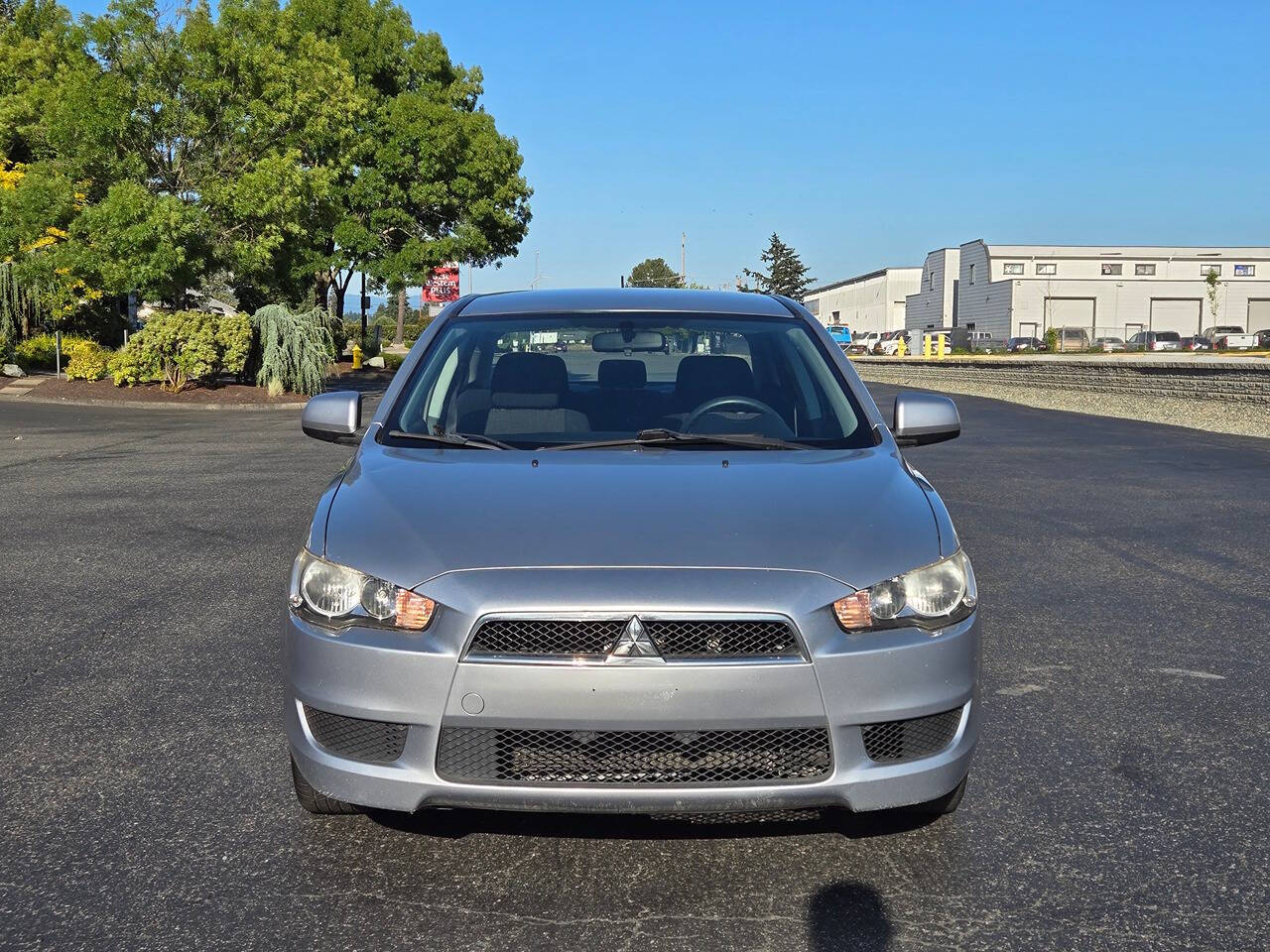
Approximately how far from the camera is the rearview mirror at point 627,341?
4840mm

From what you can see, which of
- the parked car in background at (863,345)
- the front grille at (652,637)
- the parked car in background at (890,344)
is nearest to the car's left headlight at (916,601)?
the front grille at (652,637)

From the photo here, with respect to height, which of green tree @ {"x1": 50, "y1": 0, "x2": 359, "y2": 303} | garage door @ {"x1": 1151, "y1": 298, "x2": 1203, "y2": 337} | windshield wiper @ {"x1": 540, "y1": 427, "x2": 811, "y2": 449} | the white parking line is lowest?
the white parking line

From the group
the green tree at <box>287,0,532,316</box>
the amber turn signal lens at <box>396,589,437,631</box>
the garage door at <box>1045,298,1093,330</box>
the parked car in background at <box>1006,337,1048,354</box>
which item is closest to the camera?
Answer: the amber turn signal lens at <box>396,589,437,631</box>

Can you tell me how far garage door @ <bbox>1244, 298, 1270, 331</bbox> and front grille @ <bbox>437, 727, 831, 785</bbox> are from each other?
93.0 m

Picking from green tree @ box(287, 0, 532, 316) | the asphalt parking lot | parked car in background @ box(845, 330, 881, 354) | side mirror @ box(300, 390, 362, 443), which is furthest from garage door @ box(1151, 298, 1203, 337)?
side mirror @ box(300, 390, 362, 443)

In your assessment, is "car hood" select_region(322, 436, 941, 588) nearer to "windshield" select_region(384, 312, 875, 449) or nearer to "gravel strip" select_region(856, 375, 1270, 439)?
"windshield" select_region(384, 312, 875, 449)

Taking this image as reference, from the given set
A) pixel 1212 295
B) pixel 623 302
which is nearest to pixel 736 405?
pixel 623 302

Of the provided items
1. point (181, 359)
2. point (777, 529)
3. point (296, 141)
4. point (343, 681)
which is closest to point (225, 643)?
point (343, 681)

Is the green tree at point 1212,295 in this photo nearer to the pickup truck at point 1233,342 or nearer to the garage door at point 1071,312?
the pickup truck at point 1233,342

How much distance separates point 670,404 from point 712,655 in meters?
1.67

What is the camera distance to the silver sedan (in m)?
3.00

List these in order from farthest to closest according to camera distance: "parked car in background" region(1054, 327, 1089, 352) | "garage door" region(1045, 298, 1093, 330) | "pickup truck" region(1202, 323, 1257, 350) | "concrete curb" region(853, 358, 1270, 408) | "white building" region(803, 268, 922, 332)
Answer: "white building" region(803, 268, 922, 332) < "garage door" region(1045, 298, 1093, 330) < "parked car in background" region(1054, 327, 1089, 352) < "pickup truck" region(1202, 323, 1257, 350) < "concrete curb" region(853, 358, 1270, 408)

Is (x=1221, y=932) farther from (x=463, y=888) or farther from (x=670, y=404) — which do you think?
(x=670, y=404)

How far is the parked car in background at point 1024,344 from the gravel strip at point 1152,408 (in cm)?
4056
